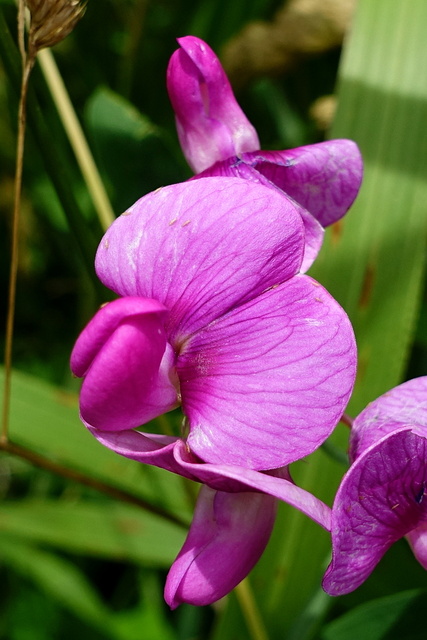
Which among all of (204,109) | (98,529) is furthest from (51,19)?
(98,529)

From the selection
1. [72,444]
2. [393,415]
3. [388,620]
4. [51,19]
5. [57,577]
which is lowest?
[57,577]

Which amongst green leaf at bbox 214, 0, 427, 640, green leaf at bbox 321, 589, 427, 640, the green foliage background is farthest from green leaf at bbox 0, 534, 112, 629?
green leaf at bbox 321, 589, 427, 640

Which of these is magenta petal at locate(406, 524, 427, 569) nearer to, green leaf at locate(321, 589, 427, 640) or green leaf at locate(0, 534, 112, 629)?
green leaf at locate(321, 589, 427, 640)

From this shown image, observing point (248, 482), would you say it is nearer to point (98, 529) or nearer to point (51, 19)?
point (51, 19)

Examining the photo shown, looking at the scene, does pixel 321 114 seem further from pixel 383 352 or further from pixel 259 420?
pixel 259 420

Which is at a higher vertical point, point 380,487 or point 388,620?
point 380,487

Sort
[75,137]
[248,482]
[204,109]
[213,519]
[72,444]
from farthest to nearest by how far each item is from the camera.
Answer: [72,444] < [75,137] < [204,109] < [213,519] < [248,482]

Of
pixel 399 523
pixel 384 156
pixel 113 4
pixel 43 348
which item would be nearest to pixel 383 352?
pixel 384 156
